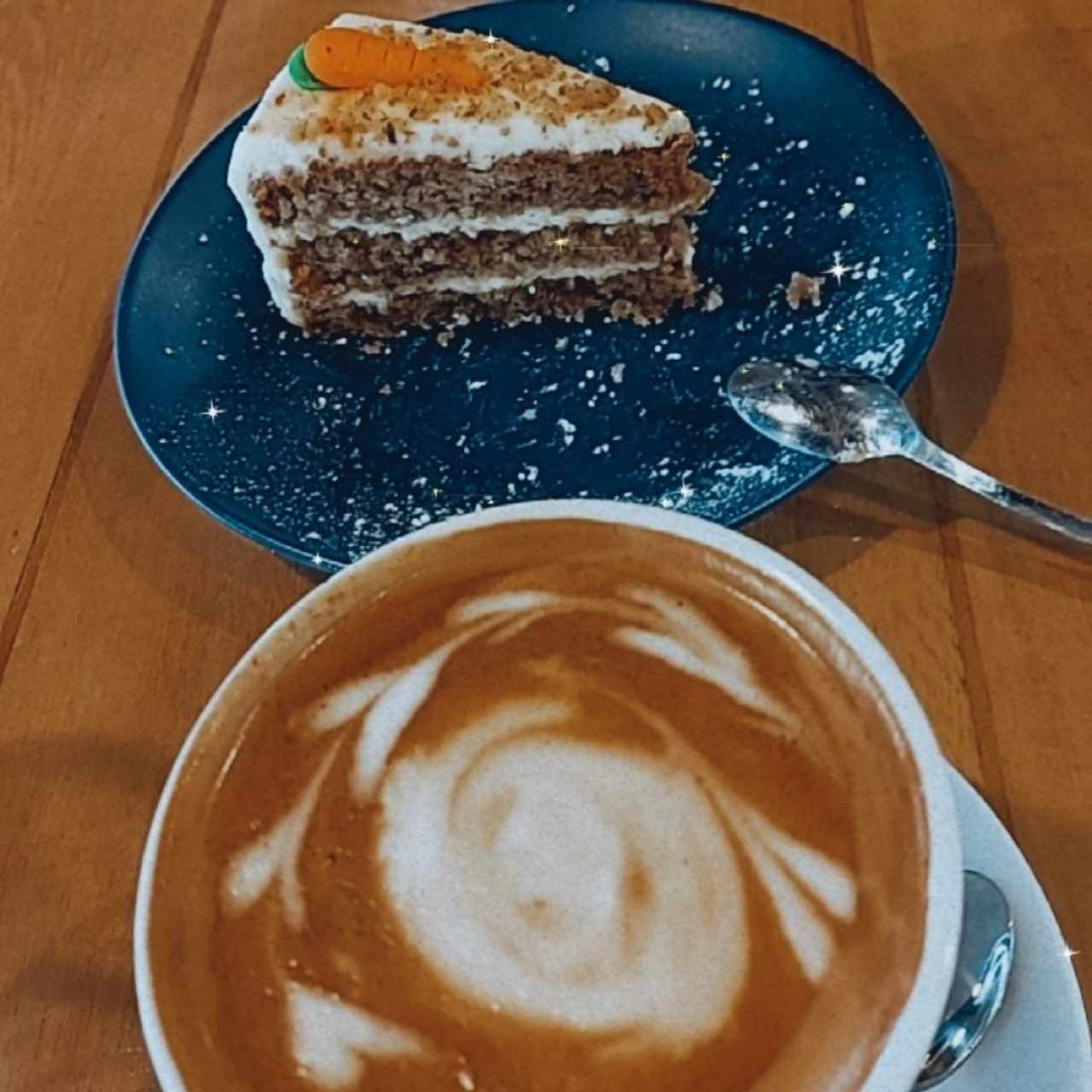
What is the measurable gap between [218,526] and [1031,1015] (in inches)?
24.4

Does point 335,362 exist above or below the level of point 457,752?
below

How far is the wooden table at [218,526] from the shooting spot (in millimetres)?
816

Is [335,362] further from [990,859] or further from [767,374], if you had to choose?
[990,859]

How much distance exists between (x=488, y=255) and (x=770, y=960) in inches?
34.1

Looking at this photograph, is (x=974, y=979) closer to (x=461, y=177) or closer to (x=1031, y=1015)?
Result: (x=1031, y=1015)

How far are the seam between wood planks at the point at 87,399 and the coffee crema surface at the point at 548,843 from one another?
0.40 meters

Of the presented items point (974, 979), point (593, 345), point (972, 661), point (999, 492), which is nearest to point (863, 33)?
point (593, 345)

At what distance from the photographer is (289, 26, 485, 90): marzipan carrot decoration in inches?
45.8

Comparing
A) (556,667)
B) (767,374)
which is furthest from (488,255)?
(556,667)

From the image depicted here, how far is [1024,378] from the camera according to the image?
1.00 meters

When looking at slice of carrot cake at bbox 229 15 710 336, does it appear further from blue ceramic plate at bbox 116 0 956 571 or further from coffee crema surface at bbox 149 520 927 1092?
coffee crema surface at bbox 149 520 927 1092

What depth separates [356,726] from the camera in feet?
2.11
